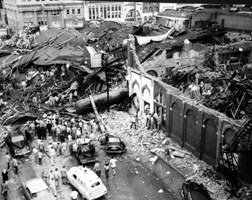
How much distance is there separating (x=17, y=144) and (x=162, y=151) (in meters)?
12.0

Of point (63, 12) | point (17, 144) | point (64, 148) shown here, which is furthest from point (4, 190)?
point (63, 12)

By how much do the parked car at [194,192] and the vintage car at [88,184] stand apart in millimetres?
5203

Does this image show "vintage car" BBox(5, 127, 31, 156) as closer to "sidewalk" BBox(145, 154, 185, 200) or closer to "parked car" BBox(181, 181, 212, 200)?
"sidewalk" BBox(145, 154, 185, 200)

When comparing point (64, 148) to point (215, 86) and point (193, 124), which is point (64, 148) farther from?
point (215, 86)

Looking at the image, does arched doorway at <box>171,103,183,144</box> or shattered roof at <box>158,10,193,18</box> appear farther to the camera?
shattered roof at <box>158,10,193,18</box>

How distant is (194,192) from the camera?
20.6 metres

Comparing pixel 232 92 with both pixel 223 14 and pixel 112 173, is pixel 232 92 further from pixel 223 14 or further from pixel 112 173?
pixel 223 14

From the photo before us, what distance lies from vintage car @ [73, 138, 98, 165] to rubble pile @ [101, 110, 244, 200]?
3.34 m

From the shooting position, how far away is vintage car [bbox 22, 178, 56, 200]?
21.3 meters

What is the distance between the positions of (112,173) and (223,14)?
133 ft

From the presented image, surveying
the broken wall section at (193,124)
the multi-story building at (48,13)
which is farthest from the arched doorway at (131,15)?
the broken wall section at (193,124)

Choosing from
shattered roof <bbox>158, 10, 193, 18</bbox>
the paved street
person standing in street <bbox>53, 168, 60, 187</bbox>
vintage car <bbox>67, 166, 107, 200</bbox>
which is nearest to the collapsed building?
the paved street

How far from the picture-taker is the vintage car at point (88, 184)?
861 inches

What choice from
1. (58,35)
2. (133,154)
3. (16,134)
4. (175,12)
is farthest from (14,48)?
(133,154)
